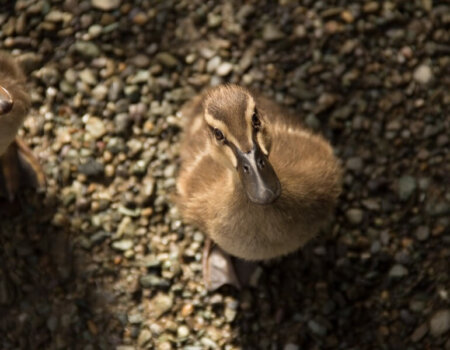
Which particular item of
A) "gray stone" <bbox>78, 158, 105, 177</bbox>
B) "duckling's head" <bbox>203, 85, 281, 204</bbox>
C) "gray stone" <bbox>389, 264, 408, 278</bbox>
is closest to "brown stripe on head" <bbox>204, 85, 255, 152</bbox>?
"duckling's head" <bbox>203, 85, 281, 204</bbox>

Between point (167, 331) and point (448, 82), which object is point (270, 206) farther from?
point (448, 82)

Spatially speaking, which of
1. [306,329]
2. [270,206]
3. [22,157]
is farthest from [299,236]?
[22,157]

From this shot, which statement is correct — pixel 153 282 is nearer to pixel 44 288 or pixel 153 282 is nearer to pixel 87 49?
pixel 44 288

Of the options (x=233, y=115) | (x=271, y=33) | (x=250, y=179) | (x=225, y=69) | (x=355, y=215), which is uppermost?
(x=233, y=115)

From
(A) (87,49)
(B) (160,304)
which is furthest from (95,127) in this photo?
(B) (160,304)

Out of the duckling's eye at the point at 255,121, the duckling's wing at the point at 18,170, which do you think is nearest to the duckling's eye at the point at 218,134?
the duckling's eye at the point at 255,121

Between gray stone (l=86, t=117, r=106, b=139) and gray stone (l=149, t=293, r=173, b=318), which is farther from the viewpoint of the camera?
gray stone (l=86, t=117, r=106, b=139)

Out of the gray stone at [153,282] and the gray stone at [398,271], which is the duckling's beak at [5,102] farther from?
the gray stone at [398,271]

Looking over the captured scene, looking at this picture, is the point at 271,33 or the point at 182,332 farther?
the point at 271,33

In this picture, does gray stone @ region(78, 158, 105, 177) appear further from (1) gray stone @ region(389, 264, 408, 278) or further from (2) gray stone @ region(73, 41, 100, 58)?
(1) gray stone @ region(389, 264, 408, 278)
